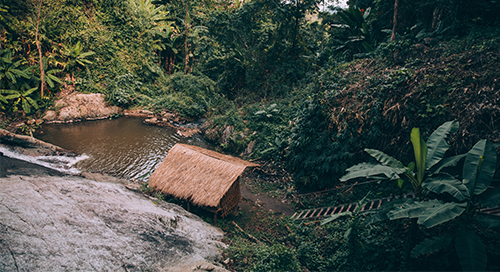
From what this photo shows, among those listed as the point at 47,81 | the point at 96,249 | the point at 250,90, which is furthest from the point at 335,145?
the point at 47,81

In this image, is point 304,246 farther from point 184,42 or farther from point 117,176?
point 184,42

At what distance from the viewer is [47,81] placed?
1101 cm

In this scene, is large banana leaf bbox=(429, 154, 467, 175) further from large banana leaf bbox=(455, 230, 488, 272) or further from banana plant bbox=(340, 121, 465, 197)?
large banana leaf bbox=(455, 230, 488, 272)

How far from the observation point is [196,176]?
240 inches

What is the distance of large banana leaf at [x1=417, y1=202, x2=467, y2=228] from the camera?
2871 millimetres

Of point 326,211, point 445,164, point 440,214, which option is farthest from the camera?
point 326,211

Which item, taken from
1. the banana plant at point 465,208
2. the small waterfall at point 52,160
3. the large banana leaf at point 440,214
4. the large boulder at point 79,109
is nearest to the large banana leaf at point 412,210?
the banana plant at point 465,208

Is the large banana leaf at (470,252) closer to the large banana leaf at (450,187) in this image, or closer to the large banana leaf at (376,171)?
the large banana leaf at (450,187)

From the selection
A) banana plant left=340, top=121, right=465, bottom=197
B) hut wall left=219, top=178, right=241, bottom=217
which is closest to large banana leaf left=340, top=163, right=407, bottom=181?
banana plant left=340, top=121, right=465, bottom=197

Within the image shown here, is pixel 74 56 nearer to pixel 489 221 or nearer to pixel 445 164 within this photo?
pixel 445 164

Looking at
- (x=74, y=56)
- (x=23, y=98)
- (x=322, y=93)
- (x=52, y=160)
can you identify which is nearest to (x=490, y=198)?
(x=322, y=93)

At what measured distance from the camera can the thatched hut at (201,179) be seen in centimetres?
567

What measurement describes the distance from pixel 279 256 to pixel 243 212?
2618 millimetres

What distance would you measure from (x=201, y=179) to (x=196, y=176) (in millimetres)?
203
